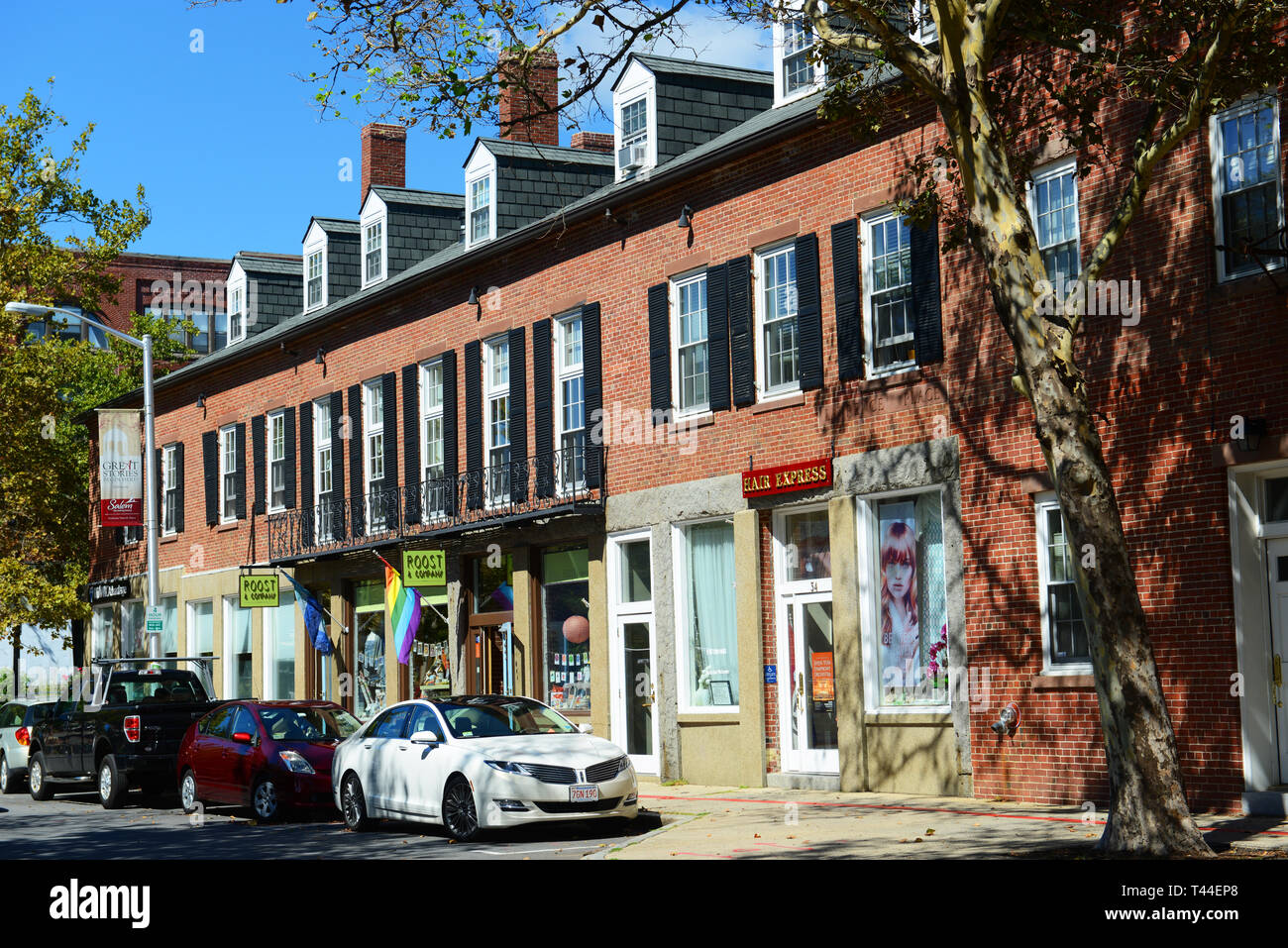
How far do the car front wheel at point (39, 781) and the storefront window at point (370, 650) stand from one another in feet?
21.2

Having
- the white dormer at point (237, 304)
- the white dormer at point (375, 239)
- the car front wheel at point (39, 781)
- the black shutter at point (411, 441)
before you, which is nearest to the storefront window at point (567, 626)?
the black shutter at point (411, 441)

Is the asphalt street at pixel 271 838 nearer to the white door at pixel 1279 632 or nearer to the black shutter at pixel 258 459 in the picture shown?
the white door at pixel 1279 632

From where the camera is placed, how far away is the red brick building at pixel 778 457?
15180 mm

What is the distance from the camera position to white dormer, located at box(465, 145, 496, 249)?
28.4 meters

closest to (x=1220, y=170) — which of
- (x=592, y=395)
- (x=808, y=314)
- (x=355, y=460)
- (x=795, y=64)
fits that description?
(x=808, y=314)

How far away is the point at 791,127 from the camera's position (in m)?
20.2

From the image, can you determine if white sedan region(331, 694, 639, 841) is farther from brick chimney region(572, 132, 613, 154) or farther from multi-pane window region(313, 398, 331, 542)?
brick chimney region(572, 132, 613, 154)

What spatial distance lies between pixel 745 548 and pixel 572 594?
479cm

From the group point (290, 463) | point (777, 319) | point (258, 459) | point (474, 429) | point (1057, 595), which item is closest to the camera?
point (1057, 595)

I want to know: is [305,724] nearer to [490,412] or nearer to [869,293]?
[490,412]

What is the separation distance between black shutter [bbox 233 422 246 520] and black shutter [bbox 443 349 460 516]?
358 inches

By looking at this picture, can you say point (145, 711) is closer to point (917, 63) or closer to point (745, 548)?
point (745, 548)

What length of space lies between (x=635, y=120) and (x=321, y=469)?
11.2 metres

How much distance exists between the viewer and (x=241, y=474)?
35.6 m
